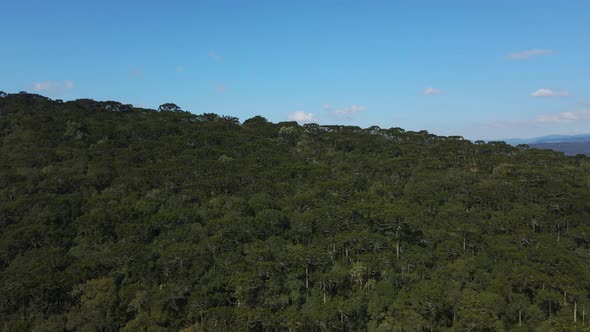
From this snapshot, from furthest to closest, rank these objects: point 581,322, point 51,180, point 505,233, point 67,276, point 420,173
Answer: point 420,173 → point 51,180 → point 505,233 → point 67,276 → point 581,322

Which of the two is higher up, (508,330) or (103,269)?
(103,269)

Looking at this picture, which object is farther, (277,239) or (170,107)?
(170,107)

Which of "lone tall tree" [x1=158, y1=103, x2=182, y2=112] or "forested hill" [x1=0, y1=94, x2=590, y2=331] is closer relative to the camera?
"forested hill" [x1=0, y1=94, x2=590, y2=331]

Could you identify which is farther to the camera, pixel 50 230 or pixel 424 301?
pixel 50 230

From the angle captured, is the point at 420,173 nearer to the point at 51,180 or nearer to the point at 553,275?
the point at 553,275

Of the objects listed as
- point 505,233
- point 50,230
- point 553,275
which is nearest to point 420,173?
point 505,233

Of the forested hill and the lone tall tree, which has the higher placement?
the lone tall tree

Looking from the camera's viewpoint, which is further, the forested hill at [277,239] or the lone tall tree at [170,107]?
the lone tall tree at [170,107]

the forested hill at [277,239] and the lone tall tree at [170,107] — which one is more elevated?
the lone tall tree at [170,107]
